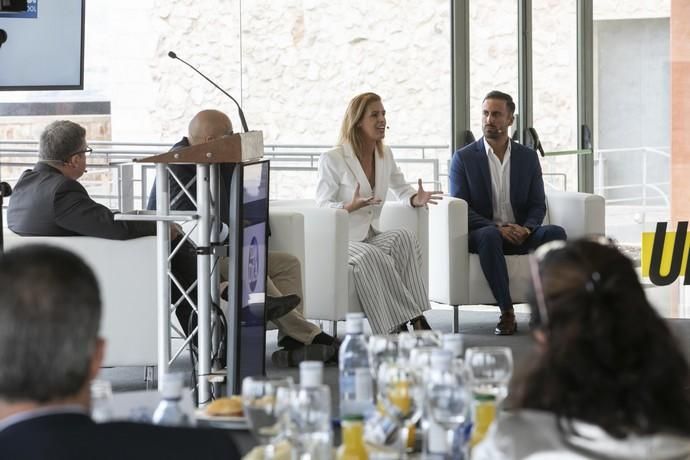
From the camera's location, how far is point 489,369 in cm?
204

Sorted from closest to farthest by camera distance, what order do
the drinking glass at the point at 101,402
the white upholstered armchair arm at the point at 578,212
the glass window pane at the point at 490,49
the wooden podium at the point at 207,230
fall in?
the drinking glass at the point at 101,402 < the wooden podium at the point at 207,230 < the white upholstered armchair arm at the point at 578,212 < the glass window pane at the point at 490,49

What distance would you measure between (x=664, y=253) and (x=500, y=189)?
135 centimetres

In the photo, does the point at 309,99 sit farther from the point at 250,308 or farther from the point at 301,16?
the point at 250,308

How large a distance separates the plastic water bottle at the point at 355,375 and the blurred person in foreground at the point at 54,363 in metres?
0.66

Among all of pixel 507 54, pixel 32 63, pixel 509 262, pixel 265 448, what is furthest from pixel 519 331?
pixel 265 448

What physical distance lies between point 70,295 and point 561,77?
A: 290 inches

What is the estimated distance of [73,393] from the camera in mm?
1441

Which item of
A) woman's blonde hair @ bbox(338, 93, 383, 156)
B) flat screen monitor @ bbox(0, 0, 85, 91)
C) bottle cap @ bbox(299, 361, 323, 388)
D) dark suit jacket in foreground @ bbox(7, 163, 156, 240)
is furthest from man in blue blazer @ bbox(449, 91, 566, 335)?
bottle cap @ bbox(299, 361, 323, 388)

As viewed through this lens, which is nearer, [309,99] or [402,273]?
[402,273]

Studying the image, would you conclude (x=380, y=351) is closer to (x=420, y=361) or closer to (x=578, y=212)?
(x=420, y=361)

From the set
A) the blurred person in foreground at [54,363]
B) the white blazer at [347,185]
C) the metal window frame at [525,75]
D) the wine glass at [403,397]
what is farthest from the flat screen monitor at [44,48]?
the blurred person in foreground at [54,363]

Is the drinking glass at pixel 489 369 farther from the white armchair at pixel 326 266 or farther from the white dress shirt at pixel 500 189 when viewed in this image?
the white dress shirt at pixel 500 189

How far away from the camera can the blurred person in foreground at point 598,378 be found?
4.97ft

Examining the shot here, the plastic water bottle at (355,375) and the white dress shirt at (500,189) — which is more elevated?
the white dress shirt at (500,189)
